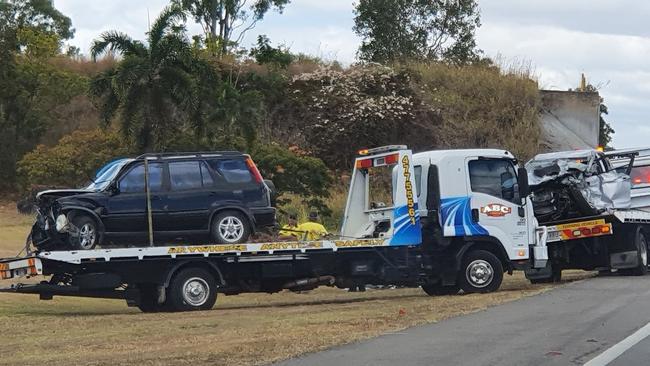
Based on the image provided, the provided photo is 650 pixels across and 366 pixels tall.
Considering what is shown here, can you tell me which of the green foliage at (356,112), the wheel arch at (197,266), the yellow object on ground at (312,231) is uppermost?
the green foliage at (356,112)

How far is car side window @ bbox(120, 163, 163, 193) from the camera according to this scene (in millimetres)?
16094

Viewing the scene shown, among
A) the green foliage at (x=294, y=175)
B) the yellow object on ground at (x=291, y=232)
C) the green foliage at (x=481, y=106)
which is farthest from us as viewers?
the green foliage at (x=481, y=106)

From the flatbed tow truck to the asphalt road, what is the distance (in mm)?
2537

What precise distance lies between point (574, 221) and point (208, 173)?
876 cm

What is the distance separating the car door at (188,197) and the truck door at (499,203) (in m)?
5.05

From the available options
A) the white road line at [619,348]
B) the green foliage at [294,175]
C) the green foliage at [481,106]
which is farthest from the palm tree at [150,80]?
the white road line at [619,348]

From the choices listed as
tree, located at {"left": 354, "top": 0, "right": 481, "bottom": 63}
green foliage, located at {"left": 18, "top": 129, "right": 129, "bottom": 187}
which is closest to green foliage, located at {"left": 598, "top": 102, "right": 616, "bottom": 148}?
tree, located at {"left": 354, "top": 0, "right": 481, "bottom": 63}

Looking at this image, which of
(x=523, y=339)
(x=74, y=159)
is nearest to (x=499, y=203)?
(x=523, y=339)

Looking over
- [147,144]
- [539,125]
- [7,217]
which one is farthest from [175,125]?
[539,125]

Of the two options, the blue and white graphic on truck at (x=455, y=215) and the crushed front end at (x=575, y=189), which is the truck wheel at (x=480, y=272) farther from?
the crushed front end at (x=575, y=189)

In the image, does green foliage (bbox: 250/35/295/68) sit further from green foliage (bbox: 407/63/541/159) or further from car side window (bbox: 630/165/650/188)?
car side window (bbox: 630/165/650/188)

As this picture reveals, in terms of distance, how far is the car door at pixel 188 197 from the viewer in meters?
16.3

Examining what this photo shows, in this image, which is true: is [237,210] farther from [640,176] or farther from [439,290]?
[640,176]

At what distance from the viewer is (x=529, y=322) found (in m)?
13.1
